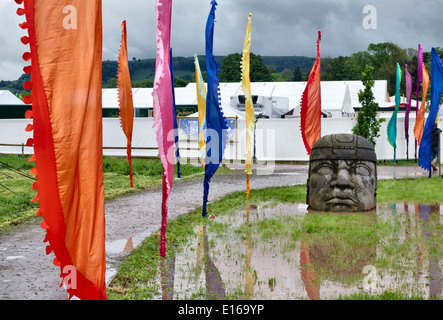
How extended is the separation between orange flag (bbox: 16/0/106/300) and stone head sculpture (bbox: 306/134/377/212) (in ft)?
20.8

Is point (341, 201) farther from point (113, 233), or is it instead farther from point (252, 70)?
point (252, 70)

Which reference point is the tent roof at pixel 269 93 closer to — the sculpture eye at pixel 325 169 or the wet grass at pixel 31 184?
the wet grass at pixel 31 184

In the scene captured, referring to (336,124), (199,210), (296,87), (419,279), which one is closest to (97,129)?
(419,279)

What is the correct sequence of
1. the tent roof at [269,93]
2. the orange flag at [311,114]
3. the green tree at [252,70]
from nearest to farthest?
1. the orange flag at [311,114]
2. the tent roof at [269,93]
3. the green tree at [252,70]

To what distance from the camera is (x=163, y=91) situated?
6027 millimetres

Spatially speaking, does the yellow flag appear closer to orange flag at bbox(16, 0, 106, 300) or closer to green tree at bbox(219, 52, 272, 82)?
orange flag at bbox(16, 0, 106, 300)

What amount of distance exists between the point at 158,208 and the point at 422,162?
7695 millimetres

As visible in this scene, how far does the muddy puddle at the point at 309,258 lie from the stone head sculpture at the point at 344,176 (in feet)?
1.10

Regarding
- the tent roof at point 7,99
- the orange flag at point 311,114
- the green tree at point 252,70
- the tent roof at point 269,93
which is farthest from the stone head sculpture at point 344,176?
the green tree at point 252,70

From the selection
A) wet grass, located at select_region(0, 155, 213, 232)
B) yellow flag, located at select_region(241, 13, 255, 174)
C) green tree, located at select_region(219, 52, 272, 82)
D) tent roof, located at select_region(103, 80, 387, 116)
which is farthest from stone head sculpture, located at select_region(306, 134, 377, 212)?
green tree, located at select_region(219, 52, 272, 82)

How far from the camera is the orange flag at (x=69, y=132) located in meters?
3.83

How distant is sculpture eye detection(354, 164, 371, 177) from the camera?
380 inches

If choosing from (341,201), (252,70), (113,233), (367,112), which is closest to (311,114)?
(341,201)

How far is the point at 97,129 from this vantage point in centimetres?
412
